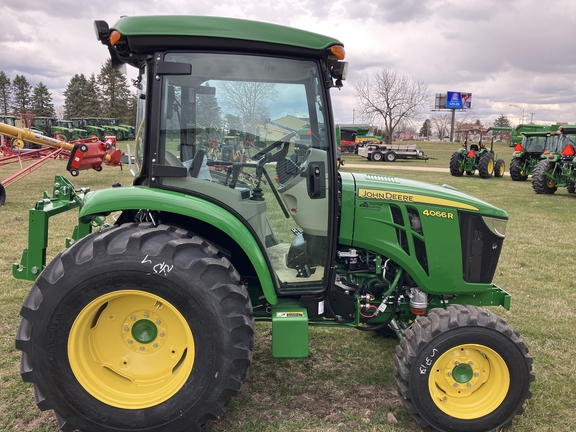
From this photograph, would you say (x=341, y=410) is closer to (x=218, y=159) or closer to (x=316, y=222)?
(x=316, y=222)

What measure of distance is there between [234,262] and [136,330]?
0.81m

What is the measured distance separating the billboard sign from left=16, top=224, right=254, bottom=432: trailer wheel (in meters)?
62.1

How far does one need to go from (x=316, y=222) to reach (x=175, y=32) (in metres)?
1.38

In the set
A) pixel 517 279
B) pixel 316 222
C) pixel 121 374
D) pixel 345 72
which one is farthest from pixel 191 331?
pixel 517 279

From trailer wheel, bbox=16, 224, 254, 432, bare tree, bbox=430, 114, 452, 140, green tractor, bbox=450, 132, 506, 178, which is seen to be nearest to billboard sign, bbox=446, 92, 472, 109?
bare tree, bbox=430, 114, 452, 140

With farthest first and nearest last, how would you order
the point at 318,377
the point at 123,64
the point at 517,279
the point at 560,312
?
the point at 517,279 → the point at 560,312 → the point at 318,377 → the point at 123,64

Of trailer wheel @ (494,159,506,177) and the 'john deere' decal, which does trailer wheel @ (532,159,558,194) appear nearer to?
trailer wheel @ (494,159,506,177)

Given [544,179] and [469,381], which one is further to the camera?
[544,179]

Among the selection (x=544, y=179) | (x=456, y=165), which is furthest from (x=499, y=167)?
(x=544, y=179)

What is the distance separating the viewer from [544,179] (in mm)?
14156

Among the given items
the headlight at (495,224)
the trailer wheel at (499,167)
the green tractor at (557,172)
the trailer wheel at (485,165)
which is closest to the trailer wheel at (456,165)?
the trailer wheel at (485,165)

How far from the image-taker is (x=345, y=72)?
9.32 feet

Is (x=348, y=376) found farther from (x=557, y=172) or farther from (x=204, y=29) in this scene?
(x=557, y=172)

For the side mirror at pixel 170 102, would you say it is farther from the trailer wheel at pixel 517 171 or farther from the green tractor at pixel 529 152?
the trailer wheel at pixel 517 171
